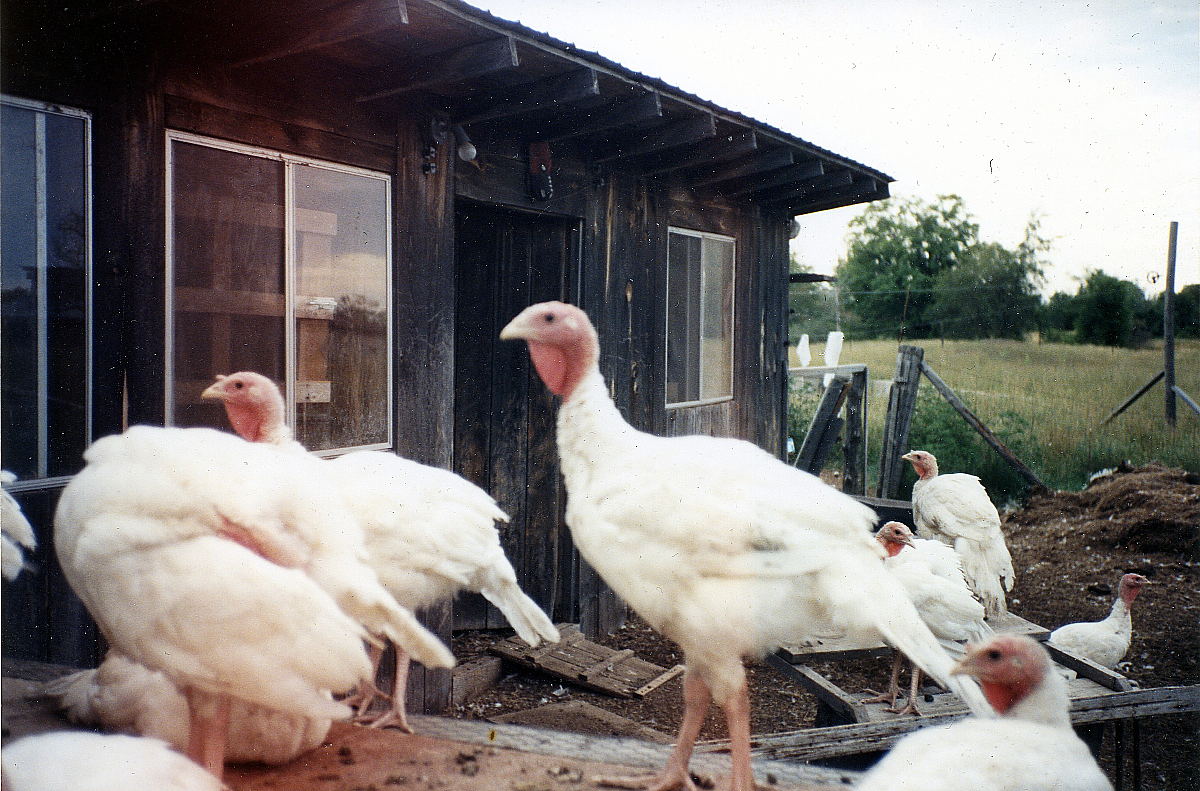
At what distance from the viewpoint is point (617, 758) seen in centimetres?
182

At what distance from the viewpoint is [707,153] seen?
2695 millimetres

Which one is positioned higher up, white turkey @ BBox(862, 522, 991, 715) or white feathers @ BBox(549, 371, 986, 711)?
white feathers @ BBox(549, 371, 986, 711)

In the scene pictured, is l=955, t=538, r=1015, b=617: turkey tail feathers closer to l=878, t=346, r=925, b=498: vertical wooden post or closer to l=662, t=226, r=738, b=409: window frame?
l=878, t=346, r=925, b=498: vertical wooden post

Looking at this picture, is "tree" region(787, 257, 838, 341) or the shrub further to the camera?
"tree" region(787, 257, 838, 341)

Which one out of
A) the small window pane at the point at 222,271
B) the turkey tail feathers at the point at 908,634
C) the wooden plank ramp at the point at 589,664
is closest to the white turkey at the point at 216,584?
A: the small window pane at the point at 222,271

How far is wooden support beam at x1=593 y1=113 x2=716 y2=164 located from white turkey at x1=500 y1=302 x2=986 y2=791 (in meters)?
1.44

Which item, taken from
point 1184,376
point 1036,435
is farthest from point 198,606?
point 1184,376

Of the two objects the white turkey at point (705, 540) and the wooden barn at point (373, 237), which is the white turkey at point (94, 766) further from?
the white turkey at point (705, 540)

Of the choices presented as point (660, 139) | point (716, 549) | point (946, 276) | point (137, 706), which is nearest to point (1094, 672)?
point (946, 276)

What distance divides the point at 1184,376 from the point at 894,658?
1.30 m

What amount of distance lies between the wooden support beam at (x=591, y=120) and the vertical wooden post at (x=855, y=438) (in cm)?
116

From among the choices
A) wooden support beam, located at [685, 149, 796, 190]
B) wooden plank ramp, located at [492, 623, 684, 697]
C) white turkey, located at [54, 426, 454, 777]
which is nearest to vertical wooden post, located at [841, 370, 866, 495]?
wooden support beam, located at [685, 149, 796, 190]

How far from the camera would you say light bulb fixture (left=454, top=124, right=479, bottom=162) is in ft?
8.04

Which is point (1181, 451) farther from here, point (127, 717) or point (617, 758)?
point (127, 717)
